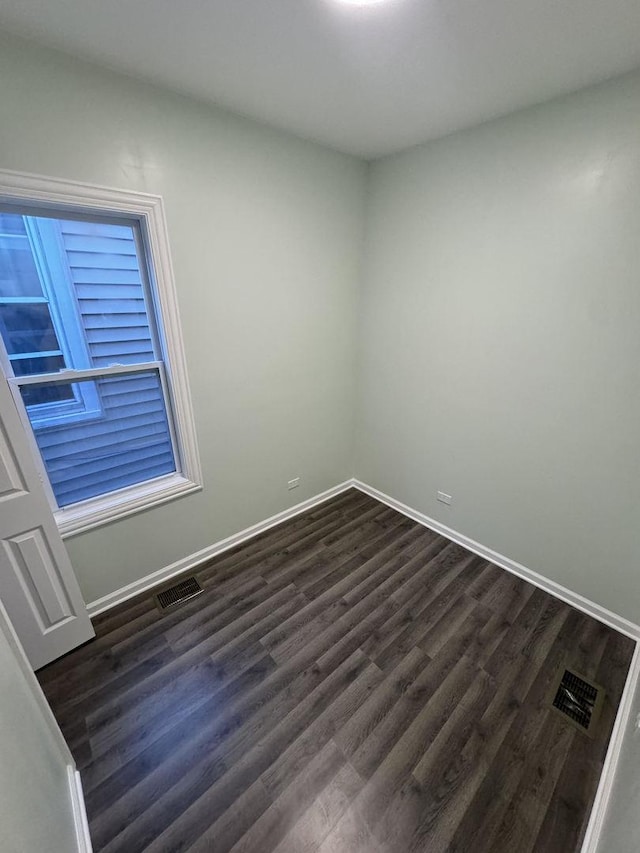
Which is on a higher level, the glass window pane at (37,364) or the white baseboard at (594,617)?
the glass window pane at (37,364)

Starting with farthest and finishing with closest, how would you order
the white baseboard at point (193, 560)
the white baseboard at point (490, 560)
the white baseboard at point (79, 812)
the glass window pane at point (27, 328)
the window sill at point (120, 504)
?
1. the white baseboard at point (193, 560)
2. the window sill at point (120, 504)
3. the glass window pane at point (27, 328)
4. the white baseboard at point (490, 560)
5. the white baseboard at point (79, 812)

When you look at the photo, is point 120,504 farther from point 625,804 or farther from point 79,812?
point 625,804

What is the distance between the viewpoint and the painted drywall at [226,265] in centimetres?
141

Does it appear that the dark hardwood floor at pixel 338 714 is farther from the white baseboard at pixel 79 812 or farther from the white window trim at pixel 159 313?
the white window trim at pixel 159 313

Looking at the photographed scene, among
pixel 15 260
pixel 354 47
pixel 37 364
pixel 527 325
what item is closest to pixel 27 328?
pixel 37 364

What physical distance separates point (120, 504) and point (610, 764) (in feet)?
8.36

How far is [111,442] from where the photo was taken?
1.95m

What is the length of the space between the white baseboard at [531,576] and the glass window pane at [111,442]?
1989 millimetres

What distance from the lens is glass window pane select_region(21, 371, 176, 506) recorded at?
1776mm

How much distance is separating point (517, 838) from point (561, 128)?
2980 mm

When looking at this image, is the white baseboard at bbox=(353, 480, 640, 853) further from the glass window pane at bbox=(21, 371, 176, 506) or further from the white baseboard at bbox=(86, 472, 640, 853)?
the glass window pane at bbox=(21, 371, 176, 506)

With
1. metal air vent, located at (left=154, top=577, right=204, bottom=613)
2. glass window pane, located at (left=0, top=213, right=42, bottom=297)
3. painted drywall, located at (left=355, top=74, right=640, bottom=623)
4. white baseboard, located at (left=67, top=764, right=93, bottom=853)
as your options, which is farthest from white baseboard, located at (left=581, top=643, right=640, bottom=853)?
glass window pane, located at (left=0, top=213, right=42, bottom=297)

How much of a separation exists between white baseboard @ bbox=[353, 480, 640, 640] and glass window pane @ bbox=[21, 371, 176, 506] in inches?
78.3

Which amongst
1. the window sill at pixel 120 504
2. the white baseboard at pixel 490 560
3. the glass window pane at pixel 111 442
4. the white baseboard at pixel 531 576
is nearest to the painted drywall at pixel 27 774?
the white baseboard at pixel 490 560
